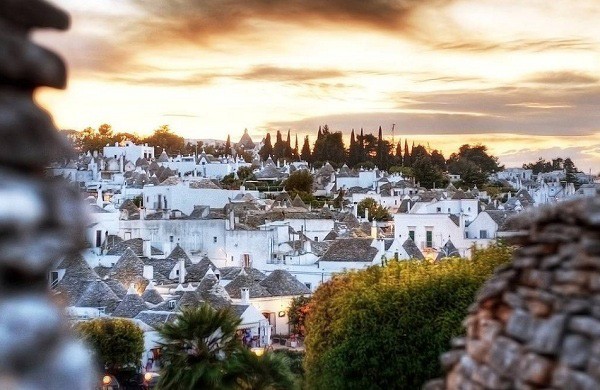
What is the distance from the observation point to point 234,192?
75.5m

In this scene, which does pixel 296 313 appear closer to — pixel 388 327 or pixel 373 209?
pixel 388 327

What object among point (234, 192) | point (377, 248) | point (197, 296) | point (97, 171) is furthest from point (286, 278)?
point (97, 171)

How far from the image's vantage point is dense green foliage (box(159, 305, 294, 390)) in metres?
12.8

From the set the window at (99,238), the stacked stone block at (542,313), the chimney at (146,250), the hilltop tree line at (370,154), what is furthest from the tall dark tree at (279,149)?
the stacked stone block at (542,313)

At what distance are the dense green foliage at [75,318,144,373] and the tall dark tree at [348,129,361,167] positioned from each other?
84.4 meters

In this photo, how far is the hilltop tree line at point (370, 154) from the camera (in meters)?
114

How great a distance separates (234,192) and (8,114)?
2901 inches

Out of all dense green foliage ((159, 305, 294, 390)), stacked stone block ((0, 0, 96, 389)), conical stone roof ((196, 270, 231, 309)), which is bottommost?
conical stone roof ((196, 270, 231, 309))

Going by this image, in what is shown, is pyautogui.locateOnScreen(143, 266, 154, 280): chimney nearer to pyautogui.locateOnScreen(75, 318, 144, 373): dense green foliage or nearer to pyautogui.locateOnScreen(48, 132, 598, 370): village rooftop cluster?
pyautogui.locateOnScreen(48, 132, 598, 370): village rooftop cluster

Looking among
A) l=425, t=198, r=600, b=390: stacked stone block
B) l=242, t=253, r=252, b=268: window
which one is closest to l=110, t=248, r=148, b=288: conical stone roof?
l=242, t=253, r=252, b=268: window

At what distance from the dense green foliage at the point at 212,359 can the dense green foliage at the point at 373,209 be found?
56.4 m

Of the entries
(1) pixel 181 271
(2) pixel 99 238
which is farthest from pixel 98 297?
(2) pixel 99 238

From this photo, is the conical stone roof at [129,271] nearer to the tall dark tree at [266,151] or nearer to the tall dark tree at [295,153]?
the tall dark tree at [295,153]

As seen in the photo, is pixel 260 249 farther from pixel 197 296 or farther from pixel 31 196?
pixel 31 196
